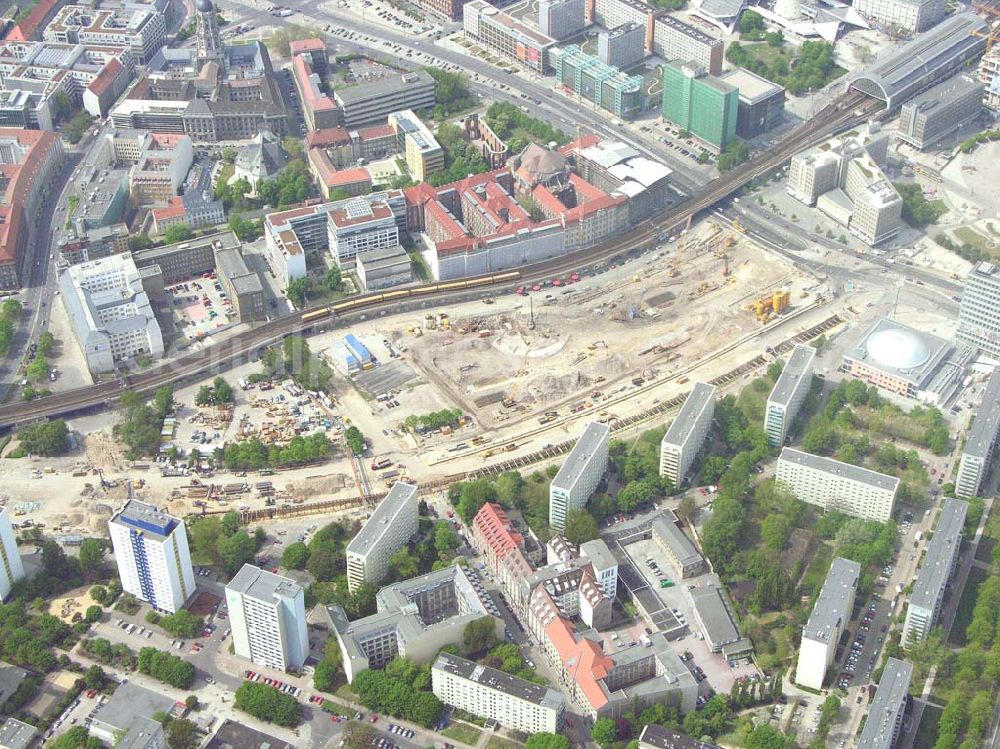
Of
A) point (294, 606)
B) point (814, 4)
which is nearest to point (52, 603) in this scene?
point (294, 606)

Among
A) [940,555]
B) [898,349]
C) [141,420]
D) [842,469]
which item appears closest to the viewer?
[940,555]

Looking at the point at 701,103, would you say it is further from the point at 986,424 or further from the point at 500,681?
the point at 500,681

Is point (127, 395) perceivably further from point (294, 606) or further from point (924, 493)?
point (924, 493)

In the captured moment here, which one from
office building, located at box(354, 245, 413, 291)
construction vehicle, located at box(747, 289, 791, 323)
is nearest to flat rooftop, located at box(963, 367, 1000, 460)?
construction vehicle, located at box(747, 289, 791, 323)

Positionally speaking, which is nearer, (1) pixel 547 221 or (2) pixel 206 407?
(2) pixel 206 407

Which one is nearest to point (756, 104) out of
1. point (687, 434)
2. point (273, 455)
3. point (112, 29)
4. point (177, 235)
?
point (687, 434)

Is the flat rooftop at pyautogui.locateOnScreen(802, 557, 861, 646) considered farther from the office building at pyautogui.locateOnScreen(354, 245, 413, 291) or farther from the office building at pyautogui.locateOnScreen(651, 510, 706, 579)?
the office building at pyautogui.locateOnScreen(354, 245, 413, 291)
